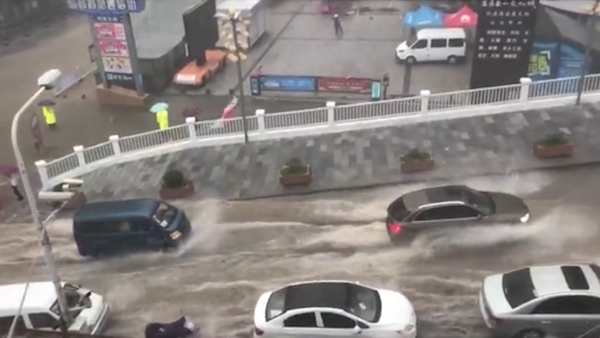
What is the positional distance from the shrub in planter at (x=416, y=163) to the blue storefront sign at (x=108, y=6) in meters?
12.5

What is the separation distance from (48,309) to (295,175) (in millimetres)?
7731

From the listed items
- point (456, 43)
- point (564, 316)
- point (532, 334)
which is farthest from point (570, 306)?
point (456, 43)

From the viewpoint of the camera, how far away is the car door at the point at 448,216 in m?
15.9

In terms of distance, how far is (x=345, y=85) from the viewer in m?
26.4

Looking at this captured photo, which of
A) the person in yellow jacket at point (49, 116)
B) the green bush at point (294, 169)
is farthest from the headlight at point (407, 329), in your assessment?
the person in yellow jacket at point (49, 116)

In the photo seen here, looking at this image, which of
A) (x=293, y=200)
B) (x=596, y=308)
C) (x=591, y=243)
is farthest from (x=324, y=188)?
(x=596, y=308)

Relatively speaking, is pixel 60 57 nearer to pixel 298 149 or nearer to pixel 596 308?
pixel 298 149

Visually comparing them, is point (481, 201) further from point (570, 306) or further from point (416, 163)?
point (570, 306)

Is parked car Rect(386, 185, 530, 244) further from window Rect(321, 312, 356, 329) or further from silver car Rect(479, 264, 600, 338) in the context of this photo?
window Rect(321, 312, 356, 329)

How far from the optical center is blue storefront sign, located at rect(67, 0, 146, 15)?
25.5 metres

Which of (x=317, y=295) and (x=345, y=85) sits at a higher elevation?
(x=317, y=295)

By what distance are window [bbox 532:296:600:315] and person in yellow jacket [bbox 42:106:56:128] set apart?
20215 millimetres

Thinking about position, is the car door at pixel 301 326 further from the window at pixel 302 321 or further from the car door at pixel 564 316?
the car door at pixel 564 316

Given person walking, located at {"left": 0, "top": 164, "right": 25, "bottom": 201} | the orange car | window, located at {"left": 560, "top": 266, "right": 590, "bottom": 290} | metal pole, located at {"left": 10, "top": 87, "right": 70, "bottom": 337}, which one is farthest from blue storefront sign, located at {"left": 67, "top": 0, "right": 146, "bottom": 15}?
window, located at {"left": 560, "top": 266, "right": 590, "bottom": 290}
